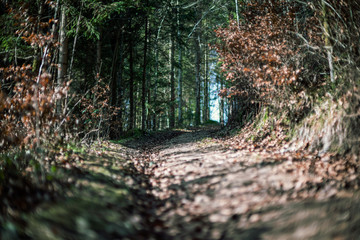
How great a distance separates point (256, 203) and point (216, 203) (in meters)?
0.58

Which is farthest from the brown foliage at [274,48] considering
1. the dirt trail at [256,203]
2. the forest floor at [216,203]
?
the dirt trail at [256,203]

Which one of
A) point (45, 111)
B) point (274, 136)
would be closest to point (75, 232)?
point (45, 111)

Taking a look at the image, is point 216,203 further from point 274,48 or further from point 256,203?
point 274,48

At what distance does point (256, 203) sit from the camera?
127 inches

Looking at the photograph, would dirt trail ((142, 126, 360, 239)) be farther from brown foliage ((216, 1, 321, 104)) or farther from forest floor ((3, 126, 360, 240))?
brown foliage ((216, 1, 321, 104))

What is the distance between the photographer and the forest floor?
2496 millimetres

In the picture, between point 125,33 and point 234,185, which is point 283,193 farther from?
point 125,33

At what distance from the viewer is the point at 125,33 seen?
1543cm

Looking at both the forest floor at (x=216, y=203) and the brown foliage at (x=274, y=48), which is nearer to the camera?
the forest floor at (x=216, y=203)

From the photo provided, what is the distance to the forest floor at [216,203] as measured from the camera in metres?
2.50

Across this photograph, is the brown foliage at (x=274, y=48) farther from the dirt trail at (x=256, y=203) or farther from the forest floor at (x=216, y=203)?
the dirt trail at (x=256, y=203)

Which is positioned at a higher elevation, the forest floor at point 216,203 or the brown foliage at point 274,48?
the brown foliage at point 274,48

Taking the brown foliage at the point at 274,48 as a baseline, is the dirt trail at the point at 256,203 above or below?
below

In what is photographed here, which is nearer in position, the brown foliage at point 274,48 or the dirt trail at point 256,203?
the dirt trail at point 256,203
